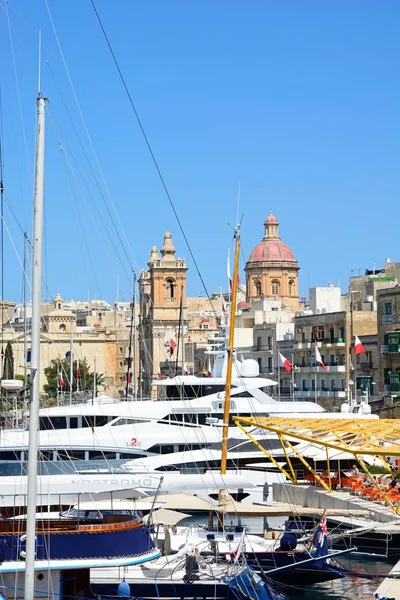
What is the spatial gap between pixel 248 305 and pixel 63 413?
6805cm

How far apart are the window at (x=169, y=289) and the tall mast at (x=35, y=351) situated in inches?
3539

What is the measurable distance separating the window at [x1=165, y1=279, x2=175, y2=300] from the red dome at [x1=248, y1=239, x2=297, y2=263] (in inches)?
451

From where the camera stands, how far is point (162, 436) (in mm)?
40375

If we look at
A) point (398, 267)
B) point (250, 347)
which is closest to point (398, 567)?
point (250, 347)

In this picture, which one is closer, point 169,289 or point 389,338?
point 389,338

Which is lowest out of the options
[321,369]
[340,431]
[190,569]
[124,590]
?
[124,590]

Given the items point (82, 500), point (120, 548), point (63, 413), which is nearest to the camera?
point (120, 548)

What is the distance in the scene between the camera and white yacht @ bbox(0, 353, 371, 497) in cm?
3722

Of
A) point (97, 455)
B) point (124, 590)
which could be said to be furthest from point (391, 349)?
point (124, 590)

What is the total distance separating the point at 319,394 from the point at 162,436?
104 ft

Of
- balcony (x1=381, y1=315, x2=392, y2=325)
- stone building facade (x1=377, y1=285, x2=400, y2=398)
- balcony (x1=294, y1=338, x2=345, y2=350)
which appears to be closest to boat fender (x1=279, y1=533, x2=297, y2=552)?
stone building facade (x1=377, y1=285, x2=400, y2=398)

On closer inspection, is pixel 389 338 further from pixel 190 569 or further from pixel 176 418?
pixel 190 569

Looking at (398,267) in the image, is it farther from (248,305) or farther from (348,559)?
(348,559)

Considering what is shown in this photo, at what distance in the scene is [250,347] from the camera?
84375mm
